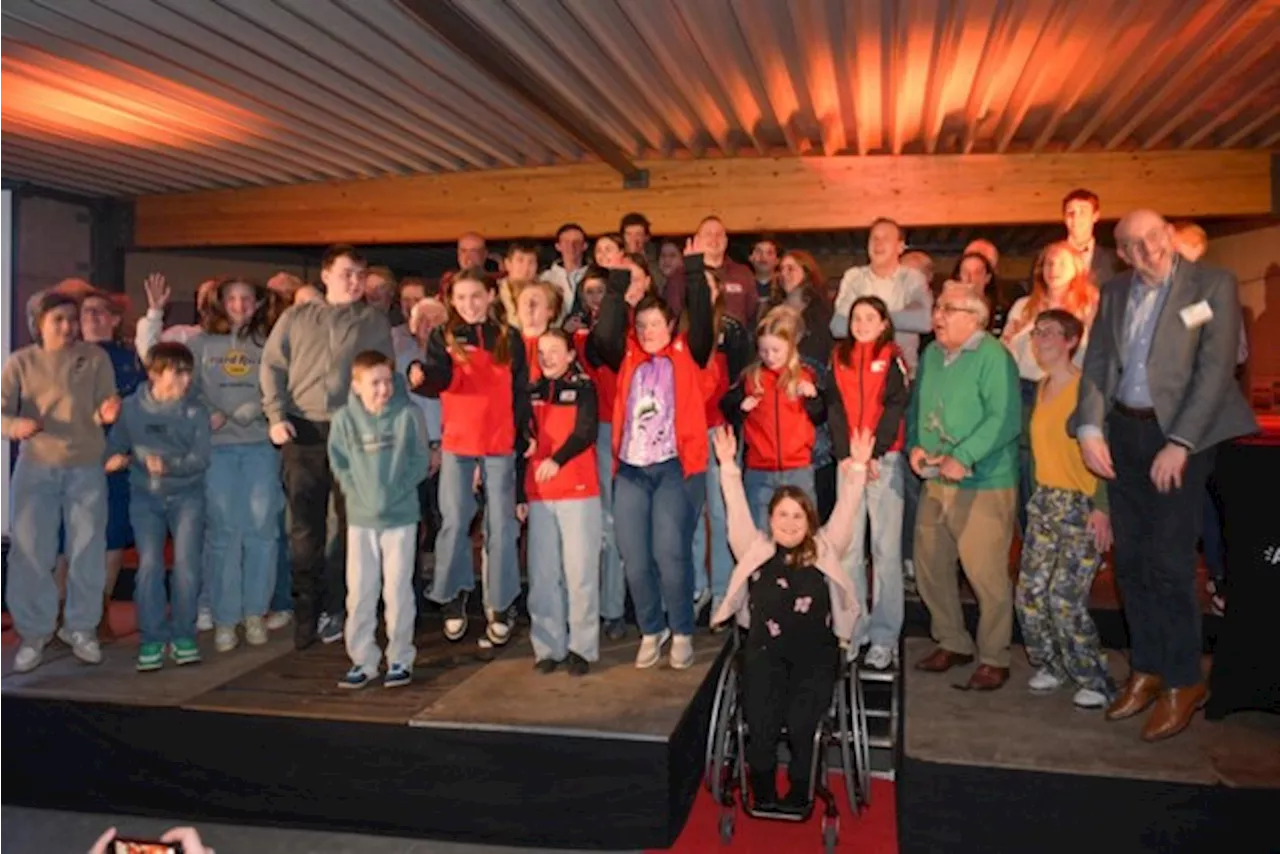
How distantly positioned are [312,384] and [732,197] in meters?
4.54

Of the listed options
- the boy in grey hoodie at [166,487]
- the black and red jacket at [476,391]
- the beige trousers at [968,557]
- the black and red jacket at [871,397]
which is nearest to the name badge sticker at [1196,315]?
the beige trousers at [968,557]

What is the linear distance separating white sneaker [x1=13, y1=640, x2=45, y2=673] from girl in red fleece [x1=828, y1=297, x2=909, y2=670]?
12.1 feet

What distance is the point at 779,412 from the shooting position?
4.26m

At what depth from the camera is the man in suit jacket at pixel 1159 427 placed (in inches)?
125

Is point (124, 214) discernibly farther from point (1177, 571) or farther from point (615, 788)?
point (1177, 571)

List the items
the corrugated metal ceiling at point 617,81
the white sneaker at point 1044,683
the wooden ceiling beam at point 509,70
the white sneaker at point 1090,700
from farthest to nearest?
the corrugated metal ceiling at point 617,81, the wooden ceiling beam at point 509,70, the white sneaker at point 1044,683, the white sneaker at point 1090,700

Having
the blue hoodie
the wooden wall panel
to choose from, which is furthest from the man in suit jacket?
the wooden wall panel

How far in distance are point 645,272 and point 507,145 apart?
357cm

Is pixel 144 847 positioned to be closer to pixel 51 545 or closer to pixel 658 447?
pixel 658 447

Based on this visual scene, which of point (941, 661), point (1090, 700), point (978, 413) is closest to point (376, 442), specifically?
point (978, 413)

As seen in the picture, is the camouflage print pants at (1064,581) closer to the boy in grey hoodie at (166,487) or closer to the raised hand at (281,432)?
the raised hand at (281,432)

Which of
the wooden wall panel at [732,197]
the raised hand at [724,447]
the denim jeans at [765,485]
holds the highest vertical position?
the wooden wall panel at [732,197]

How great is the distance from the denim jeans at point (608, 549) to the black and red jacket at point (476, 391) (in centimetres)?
47

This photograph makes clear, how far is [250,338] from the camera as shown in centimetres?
470
